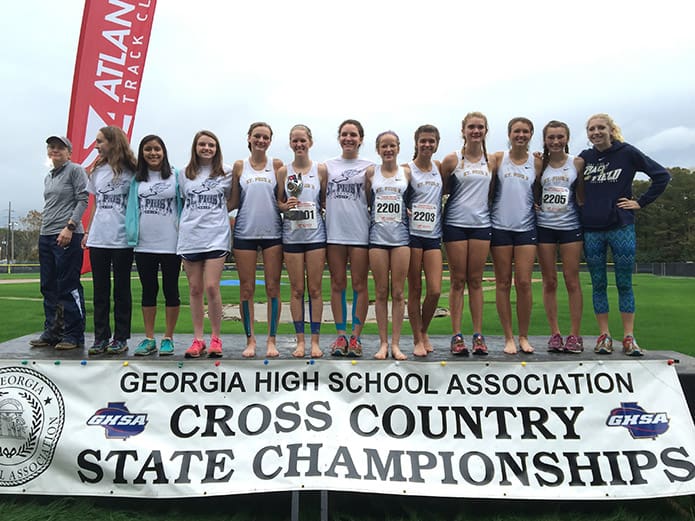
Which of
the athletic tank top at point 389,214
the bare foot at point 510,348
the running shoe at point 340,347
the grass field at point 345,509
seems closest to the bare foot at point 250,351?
the running shoe at point 340,347

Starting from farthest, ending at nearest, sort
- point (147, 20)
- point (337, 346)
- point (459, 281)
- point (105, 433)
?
point (147, 20), point (459, 281), point (337, 346), point (105, 433)

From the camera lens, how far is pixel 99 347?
353 centimetres

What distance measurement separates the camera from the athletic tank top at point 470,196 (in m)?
3.64

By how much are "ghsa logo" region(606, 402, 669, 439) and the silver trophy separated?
95.8 inches

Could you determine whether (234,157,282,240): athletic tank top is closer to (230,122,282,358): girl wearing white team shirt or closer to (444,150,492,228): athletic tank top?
(230,122,282,358): girl wearing white team shirt

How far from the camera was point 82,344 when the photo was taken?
382 centimetres

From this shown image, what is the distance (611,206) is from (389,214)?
5.58 ft

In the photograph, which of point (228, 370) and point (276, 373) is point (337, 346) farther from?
point (228, 370)

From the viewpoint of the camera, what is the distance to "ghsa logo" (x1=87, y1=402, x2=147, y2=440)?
297 centimetres

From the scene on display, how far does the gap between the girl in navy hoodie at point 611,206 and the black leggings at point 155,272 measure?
3157mm

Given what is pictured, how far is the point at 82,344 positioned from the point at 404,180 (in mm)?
2845

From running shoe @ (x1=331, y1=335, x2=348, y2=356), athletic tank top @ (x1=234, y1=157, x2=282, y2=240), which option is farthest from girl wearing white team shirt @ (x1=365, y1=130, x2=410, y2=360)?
athletic tank top @ (x1=234, y1=157, x2=282, y2=240)

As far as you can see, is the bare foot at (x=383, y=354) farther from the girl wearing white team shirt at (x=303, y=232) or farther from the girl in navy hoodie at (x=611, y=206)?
the girl in navy hoodie at (x=611, y=206)

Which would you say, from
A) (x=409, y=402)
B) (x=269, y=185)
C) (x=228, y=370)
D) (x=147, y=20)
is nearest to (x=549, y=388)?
(x=409, y=402)
